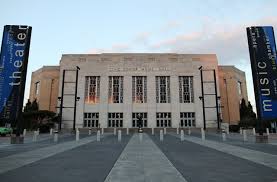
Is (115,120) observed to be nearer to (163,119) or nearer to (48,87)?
(163,119)

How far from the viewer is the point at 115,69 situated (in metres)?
56.2

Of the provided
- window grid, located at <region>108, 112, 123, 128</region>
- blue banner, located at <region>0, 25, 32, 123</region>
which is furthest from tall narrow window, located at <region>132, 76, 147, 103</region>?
blue banner, located at <region>0, 25, 32, 123</region>

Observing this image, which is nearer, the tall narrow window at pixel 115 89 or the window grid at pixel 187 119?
the window grid at pixel 187 119

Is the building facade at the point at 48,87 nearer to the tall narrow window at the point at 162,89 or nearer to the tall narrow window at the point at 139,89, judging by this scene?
the tall narrow window at the point at 139,89

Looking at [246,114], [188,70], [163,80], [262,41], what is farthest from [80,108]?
[246,114]

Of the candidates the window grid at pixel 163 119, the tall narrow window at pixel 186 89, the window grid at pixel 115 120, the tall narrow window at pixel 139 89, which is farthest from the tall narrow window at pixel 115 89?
→ the tall narrow window at pixel 186 89

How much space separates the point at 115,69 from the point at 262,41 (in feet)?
134

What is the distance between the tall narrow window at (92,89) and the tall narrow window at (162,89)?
15169mm

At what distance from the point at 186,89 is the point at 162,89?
20.2 feet

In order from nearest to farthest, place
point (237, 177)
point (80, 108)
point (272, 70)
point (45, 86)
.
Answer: point (237, 177) → point (272, 70) → point (80, 108) → point (45, 86)

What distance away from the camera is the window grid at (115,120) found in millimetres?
54031

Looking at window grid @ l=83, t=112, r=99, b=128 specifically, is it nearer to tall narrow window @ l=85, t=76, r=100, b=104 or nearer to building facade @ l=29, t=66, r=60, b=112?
tall narrow window @ l=85, t=76, r=100, b=104

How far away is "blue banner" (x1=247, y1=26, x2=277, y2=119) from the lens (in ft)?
56.7

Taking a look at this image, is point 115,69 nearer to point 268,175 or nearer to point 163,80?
point 163,80
